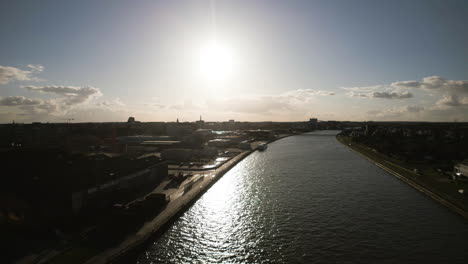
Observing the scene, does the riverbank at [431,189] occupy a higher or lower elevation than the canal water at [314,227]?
higher

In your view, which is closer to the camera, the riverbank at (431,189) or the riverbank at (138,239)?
the riverbank at (138,239)

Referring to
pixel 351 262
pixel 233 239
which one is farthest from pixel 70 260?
pixel 351 262

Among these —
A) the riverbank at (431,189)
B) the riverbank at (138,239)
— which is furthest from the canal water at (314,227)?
the riverbank at (431,189)

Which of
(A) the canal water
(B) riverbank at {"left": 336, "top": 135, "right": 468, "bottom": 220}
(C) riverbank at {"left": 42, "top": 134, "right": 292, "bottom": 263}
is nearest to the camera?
(C) riverbank at {"left": 42, "top": 134, "right": 292, "bottom": 263}

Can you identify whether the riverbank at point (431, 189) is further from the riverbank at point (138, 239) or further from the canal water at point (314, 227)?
the riverbank at point (138, 239)

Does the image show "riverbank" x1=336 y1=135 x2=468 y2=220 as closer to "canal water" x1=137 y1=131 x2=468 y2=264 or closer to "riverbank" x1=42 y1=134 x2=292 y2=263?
"canal water" x1=137 y1=131 x2=468 y2=264

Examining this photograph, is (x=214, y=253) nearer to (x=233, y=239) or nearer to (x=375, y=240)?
(x=233, y=239)

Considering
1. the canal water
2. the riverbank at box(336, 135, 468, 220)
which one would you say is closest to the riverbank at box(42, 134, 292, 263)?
the canal water

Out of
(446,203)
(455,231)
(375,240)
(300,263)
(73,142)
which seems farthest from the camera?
(73,142)
